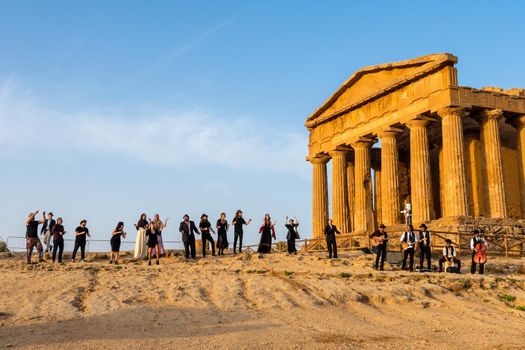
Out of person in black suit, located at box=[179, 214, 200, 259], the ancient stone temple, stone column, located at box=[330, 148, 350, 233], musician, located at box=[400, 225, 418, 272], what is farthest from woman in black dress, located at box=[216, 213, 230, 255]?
stone column, located at box=[330, 148, 350, 233]

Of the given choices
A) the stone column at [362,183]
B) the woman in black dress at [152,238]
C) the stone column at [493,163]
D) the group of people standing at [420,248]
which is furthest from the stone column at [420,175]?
the woman in black dress at [152,238]

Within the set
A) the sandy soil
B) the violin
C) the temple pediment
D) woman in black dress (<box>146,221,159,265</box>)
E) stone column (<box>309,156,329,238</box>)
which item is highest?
the temple pediment

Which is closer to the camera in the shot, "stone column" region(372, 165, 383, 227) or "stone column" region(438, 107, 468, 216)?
"stone column" region(438, 107, 468, 216)

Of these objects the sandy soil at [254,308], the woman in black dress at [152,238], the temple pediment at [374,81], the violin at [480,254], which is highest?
the temple pediment at [374,81]

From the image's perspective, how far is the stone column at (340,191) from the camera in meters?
34.8

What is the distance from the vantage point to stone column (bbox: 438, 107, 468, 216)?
2684 cm

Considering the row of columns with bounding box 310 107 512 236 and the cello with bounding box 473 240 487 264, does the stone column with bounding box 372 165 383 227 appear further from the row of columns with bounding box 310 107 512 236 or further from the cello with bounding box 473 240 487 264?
the cello with bounding box 473 240 487 264

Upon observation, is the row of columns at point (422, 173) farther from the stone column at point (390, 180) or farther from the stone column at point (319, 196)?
the stone column at point (319, 196)

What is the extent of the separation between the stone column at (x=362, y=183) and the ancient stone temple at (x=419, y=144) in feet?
0.19

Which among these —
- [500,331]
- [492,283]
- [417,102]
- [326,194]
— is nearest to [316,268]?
[492,283]

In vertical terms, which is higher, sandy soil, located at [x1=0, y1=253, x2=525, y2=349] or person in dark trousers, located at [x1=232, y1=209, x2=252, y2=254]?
person in dark trousers, located at [x1=232, y1=209, x2=252, y2=254]

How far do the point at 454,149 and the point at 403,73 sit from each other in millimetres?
5451

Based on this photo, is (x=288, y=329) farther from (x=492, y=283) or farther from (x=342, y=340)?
(x=492, y=283)

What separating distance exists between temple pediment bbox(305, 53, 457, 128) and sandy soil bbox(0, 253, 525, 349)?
13.6 metres
